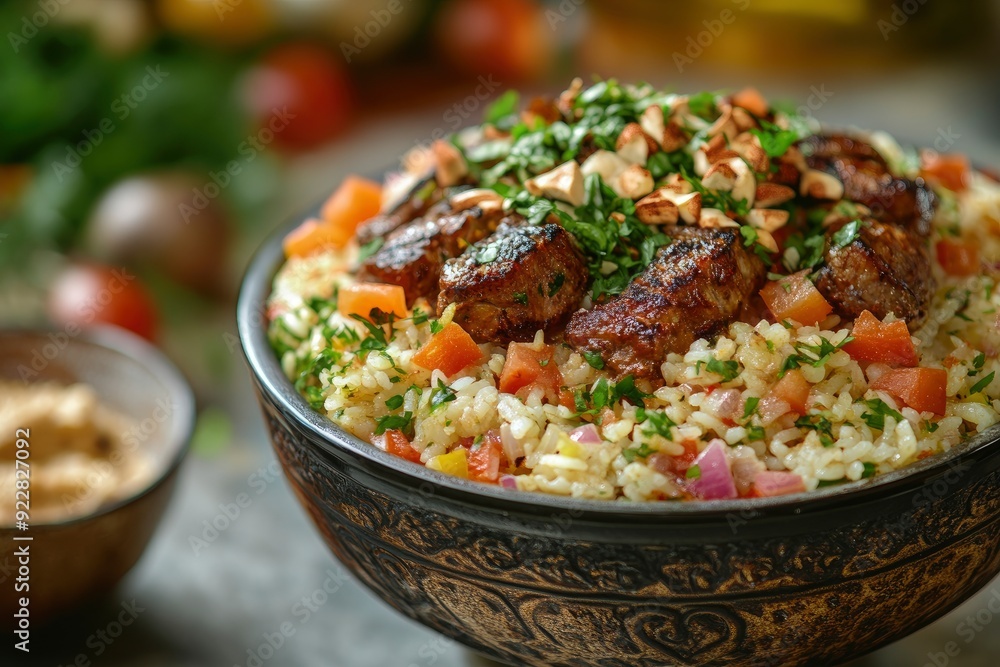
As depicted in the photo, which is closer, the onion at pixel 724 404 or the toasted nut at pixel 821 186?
the onion at pixel 724 404

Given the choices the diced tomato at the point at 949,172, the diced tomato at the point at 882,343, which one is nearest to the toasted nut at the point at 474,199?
the diced tomato at the point at 882,343

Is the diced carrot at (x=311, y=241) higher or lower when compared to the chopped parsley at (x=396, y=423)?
lower

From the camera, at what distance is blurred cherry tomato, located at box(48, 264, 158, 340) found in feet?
17.0

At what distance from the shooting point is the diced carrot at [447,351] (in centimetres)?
267

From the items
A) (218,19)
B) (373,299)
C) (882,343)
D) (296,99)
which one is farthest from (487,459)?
(218,19)

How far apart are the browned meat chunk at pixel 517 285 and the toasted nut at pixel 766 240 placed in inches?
18.6

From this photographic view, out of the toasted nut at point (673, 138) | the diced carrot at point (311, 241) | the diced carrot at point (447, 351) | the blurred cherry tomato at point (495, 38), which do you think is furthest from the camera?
the blurred cherry tomato at point (495, 38)

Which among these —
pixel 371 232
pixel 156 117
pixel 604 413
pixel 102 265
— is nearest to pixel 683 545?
pixel 604 413

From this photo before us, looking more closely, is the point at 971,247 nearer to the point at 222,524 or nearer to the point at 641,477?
the point at 641,477

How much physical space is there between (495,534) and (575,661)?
48cm

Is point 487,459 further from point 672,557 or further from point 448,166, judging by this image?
point 448,166

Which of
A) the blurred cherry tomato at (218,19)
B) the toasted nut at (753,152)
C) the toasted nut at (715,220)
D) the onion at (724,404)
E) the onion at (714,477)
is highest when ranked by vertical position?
the toasted nut at (753,152)

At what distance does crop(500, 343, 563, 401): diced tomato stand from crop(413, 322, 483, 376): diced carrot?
11 centimetres

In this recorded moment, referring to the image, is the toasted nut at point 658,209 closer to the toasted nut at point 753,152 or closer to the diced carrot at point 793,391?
the toasted nut at point 753,152
